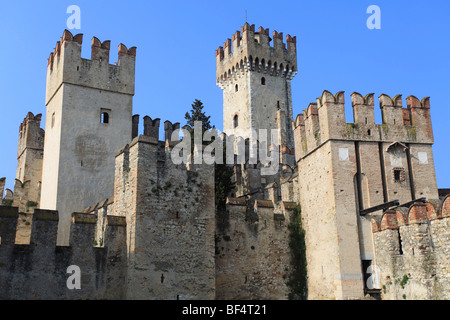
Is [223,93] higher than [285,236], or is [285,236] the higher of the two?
[223,93]

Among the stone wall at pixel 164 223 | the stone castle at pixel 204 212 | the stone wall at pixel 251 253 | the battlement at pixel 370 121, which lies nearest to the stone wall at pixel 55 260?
the stone castle at pixel 204 212

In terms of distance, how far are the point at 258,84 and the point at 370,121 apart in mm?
27833

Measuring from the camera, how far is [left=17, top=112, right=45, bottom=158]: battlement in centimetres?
3350

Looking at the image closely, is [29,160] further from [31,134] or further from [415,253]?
[415,253]

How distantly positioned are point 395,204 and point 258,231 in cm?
601

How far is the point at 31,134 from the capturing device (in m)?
33.8

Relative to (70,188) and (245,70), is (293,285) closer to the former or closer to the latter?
(70,188)

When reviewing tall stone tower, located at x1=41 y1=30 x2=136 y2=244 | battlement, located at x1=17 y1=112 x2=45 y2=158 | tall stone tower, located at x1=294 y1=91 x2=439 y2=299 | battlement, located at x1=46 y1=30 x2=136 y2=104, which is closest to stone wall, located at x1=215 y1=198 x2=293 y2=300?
tall stone tower, located at x1=294 y1=91 x2=439 y2=299

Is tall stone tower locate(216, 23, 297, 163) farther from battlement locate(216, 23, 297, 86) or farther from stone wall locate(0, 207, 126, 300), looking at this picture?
stone wall locate(0, 207, 126, 300)

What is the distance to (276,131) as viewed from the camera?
158 feet

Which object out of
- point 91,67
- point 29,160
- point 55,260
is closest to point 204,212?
point 55,260

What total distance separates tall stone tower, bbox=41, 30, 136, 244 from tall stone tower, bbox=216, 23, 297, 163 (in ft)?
67.1

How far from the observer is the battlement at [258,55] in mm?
49438

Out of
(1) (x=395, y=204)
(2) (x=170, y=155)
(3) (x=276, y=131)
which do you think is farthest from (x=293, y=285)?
(3) (x=276, y=131)
